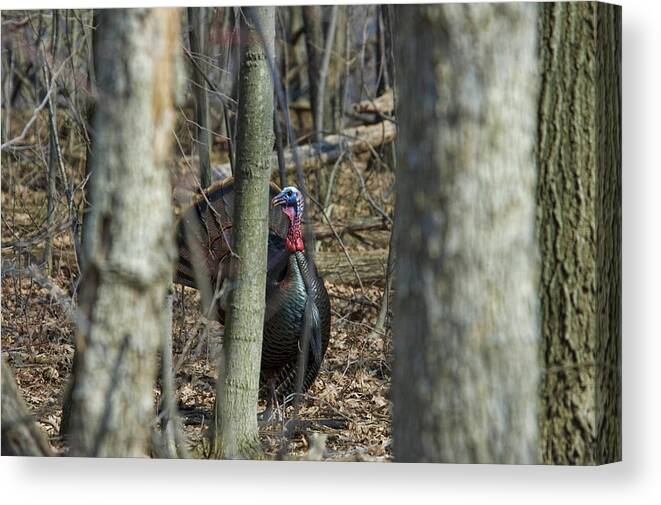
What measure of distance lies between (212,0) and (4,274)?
6.55 feet

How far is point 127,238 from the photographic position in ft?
13.1

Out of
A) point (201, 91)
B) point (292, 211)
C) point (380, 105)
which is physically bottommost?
point (292, 211)

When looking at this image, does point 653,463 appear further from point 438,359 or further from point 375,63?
point 375,63

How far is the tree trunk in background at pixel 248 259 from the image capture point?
250 inches

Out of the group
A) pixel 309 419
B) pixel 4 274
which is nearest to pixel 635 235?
pixel 309 419

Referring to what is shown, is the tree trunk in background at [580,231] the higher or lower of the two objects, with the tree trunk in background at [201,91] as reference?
lower

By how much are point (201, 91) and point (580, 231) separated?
2.85 meters

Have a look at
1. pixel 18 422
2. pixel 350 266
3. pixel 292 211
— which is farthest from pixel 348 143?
pixel 18 422

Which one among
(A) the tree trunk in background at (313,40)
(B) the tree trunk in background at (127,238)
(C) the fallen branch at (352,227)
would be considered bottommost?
(B) the tree trunk in background at (127,238)

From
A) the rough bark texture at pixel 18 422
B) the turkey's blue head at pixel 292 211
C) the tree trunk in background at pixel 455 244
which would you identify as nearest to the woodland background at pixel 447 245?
the tree trunk in background at pixel 455 244

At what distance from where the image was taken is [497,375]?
3961 millimetres

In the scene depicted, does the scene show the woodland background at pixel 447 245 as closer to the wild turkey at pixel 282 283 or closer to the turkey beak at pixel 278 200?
the wild turkey at pixel 282 283

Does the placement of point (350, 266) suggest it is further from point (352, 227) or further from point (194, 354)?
point (194, 354)

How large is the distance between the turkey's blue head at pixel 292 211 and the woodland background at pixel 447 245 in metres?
0.61
